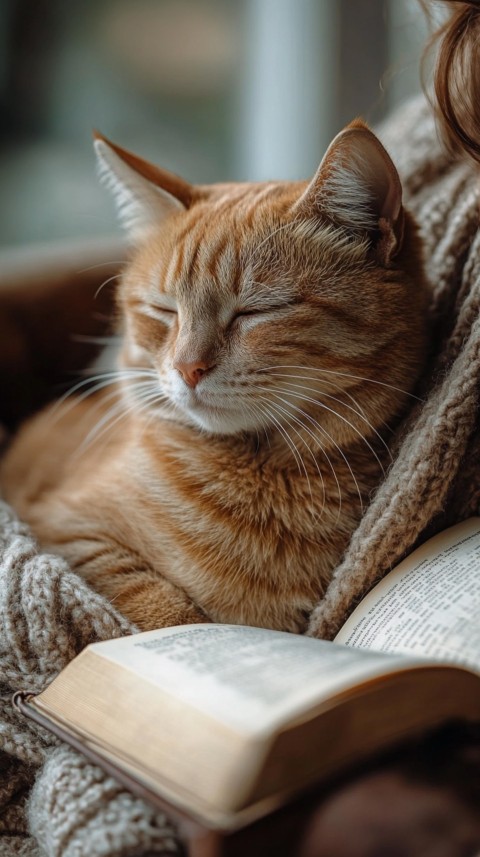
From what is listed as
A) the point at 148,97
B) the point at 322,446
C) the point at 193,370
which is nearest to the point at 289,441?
the point at 322,446

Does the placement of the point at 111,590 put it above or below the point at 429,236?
below

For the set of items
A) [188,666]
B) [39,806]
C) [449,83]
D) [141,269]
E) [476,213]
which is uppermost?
[449,83]

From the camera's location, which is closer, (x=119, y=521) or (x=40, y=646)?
(x=40, y=646)

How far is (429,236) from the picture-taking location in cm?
124

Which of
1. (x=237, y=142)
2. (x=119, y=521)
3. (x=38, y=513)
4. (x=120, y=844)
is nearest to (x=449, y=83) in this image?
(x=119, y=521)

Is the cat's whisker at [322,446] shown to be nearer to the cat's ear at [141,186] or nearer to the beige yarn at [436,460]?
the beige yarn at [436,460]

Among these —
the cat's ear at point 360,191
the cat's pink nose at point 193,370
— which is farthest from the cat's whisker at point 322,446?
the cat's ear at point 360,191

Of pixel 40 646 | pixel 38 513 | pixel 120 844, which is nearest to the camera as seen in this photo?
pixel 120 844

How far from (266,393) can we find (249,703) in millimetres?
446

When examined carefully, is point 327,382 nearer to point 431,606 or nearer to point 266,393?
point 266,393

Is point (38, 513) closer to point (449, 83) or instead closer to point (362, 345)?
point (362, 345)

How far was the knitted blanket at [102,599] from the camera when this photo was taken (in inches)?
28.0

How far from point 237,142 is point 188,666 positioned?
2.27 metres

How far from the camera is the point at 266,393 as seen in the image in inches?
38.1
